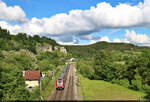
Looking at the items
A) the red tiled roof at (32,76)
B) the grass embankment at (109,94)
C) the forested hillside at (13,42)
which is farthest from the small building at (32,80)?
the forested hillside at (13,42)

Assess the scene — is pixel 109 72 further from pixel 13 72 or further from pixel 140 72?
pixel 13 72

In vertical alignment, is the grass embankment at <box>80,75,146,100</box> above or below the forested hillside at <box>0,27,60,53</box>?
below

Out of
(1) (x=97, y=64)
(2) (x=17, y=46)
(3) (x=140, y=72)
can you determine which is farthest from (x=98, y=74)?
(2) (x=17, y=46)

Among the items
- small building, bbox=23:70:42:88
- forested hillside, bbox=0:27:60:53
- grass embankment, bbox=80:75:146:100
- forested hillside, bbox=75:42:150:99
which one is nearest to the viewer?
grass embankment, bbox=80:75:146:100

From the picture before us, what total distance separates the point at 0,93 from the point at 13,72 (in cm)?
510

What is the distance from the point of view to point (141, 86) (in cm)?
4772

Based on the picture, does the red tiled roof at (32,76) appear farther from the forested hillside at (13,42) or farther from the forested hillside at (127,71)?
the forested hillside at (13,42)

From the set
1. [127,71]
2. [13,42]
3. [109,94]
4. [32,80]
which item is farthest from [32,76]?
[13,42]

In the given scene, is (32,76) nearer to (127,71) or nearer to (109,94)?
(109,94)

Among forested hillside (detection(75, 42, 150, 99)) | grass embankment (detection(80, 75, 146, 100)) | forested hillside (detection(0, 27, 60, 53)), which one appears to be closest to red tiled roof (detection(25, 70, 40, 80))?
grass embankment (detection(80, 75, 146, 100))

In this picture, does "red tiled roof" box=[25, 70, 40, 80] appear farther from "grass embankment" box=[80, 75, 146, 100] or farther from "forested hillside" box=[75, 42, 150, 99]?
"forested hillside" box=[75, 42, 150, 99]

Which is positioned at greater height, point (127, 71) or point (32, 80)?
point (127, 71)

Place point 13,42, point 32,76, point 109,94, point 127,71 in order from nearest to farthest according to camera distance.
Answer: point 109,94, point 32,76, point 127,71, point 13,42

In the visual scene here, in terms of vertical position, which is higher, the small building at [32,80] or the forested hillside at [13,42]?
the forested hillside at [13,42]
